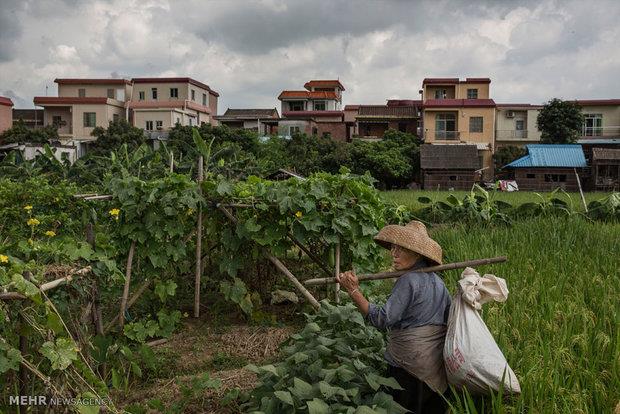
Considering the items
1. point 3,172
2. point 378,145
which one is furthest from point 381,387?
point 378,145

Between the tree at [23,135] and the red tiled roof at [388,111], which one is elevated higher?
the red tiled roof at [388,111]

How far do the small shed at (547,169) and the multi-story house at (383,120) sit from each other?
1010cm

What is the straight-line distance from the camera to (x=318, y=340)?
3.85 m

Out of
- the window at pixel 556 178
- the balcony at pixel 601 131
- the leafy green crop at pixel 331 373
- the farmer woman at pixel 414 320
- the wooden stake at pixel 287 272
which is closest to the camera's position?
the leafy green crop at pixel 331 373

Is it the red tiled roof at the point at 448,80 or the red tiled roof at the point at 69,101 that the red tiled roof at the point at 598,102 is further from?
the red tiled roof at the point at 69,101

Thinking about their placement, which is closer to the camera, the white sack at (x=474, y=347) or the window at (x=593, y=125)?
the white sack at (x=474, y=347)

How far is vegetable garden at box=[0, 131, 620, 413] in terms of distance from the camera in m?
3.25

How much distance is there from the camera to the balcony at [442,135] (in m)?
40.9

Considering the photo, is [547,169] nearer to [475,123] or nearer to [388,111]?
[475,123]

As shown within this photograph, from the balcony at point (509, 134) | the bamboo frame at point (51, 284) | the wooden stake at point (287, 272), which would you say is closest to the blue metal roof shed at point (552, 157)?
the balcony at point (509, 134)

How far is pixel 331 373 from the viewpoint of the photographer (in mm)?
3287

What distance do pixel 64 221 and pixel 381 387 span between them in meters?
4.31

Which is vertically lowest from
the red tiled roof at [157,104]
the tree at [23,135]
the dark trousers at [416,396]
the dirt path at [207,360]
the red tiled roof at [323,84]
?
the dirt path at [207,360]

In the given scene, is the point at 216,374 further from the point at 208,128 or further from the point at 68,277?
the point at 208,128
